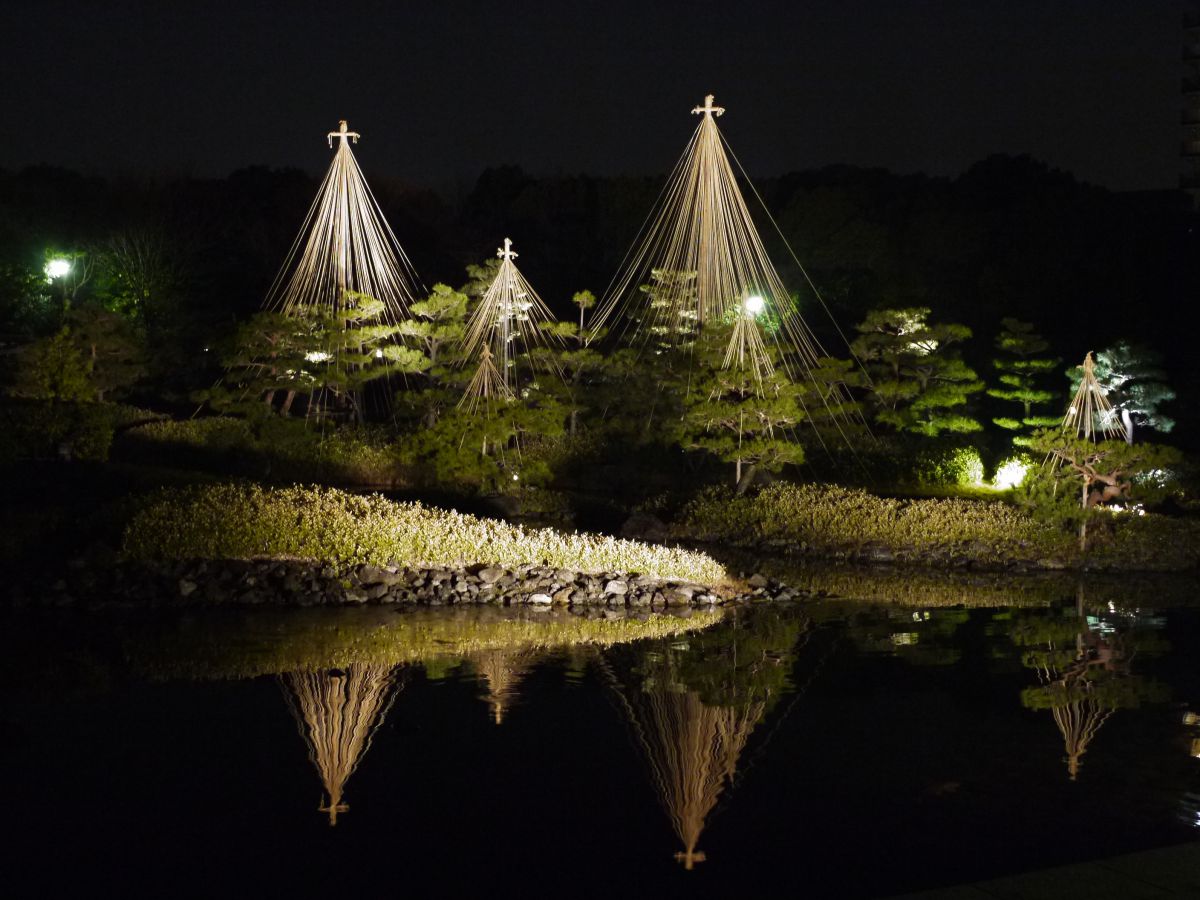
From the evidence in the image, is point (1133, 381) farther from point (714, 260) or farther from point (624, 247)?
point (624, 247)

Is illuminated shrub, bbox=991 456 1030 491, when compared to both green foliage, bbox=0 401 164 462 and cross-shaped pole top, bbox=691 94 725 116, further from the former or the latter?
green foliage, bbox=0 401 164 462

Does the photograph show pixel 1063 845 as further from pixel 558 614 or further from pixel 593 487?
pixel 593 487

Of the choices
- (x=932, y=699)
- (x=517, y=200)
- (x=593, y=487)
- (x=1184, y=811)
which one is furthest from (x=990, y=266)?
(x=1184, y=811)

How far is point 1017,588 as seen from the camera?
61.0ft

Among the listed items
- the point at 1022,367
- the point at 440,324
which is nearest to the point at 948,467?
the point at 1022,367

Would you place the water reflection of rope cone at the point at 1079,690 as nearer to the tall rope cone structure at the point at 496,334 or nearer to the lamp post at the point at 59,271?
the tall rope cone structure at the point at 496,334

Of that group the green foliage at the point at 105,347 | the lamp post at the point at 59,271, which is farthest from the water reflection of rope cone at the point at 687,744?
the lamp post at the point at 59,271

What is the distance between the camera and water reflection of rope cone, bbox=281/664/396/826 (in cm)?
823

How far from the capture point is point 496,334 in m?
30.4

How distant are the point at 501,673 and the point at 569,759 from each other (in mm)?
2885

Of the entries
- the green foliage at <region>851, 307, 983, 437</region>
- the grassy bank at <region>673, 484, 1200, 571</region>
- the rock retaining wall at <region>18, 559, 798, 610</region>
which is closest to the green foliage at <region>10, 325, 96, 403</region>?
the rock retaining wall at <region>18, 559, 798, 610</region>

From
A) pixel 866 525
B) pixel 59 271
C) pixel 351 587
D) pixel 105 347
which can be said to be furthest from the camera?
pixel 59 271

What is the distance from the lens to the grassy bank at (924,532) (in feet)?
68.3

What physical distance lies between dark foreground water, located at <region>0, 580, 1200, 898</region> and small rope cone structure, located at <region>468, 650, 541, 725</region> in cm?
5
